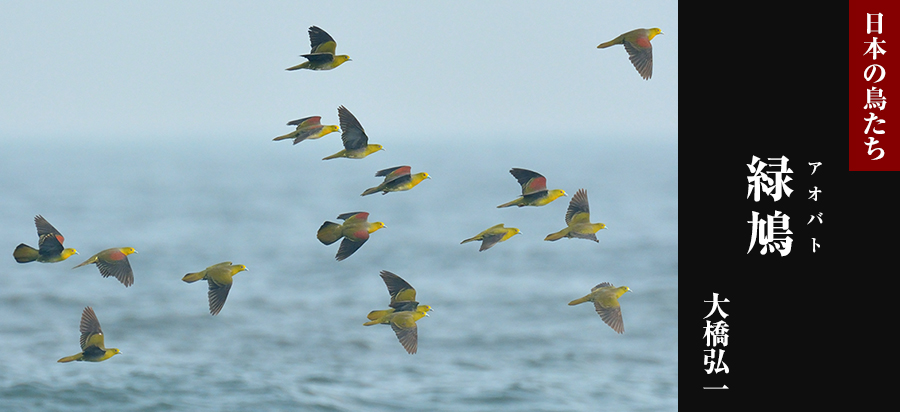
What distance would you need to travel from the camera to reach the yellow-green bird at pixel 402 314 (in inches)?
397

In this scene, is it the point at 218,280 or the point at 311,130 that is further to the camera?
the point at 311,130

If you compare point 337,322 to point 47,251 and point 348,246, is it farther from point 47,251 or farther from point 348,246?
point 348,246

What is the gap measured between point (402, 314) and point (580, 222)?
7.06 ft

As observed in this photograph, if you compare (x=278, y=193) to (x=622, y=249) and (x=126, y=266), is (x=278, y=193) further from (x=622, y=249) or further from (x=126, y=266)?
(x=126, y=266)

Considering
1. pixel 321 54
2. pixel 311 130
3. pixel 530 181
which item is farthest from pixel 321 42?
pixel 530 181

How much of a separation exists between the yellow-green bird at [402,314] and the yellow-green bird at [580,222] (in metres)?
1.63

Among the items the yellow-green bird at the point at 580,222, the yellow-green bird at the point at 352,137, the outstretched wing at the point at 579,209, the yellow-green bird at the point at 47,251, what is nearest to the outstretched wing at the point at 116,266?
the yellow-green bird at the point at 47,251

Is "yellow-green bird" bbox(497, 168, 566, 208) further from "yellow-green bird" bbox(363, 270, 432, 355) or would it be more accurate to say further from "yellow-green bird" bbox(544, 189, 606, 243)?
"yellow-green bird" bbox(363, 270, 432, 355)

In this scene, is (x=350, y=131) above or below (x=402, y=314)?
above

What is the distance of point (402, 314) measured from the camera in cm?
1023

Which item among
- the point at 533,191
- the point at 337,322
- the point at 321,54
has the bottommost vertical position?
the point at 337,322

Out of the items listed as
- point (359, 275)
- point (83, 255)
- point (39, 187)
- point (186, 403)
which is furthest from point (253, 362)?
point (39, 187)

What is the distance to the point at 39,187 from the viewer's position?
362 ft

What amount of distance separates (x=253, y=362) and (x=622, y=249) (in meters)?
32.3
